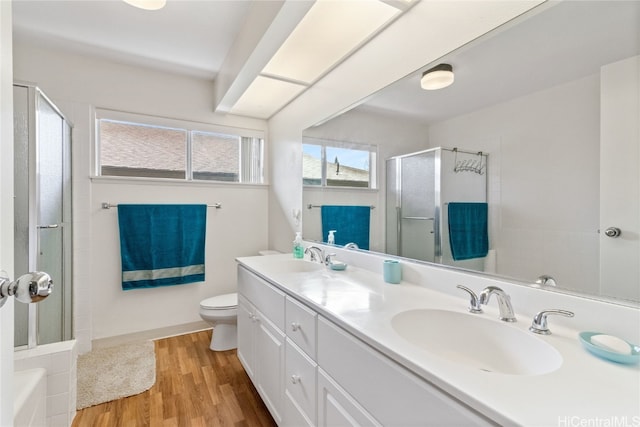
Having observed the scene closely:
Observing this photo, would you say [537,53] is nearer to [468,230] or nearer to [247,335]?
[468,230]

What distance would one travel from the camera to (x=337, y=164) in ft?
6.81

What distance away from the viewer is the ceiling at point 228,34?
4.96 ft

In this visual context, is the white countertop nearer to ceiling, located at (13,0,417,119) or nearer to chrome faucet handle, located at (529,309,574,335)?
chrome faucet handle, located at (529,309,574,335)

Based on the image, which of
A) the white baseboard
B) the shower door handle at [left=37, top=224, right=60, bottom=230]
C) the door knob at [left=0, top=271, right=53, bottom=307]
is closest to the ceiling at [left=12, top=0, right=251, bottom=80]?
the shower door handle at [left=37, top=224, right=60, bottom=230]

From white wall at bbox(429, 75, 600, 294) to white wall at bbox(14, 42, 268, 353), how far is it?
2435 millimetres

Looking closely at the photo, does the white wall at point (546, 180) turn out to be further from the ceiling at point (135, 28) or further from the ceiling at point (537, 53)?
the ceiling at point (135, 28)

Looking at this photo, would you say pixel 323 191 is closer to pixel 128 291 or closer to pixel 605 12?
pixel 605 12

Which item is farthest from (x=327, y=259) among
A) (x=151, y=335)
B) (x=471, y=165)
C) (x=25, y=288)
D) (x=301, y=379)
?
(x=151, y=335)

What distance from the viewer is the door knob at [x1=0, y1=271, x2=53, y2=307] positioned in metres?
0.60

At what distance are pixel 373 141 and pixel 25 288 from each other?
1574 millimetres

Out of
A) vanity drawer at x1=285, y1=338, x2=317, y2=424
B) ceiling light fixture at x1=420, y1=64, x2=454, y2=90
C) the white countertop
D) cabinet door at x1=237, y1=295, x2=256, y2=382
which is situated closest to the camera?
the white countertop

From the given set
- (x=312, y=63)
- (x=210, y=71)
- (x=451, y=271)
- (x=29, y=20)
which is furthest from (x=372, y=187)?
(x=29, y=20)

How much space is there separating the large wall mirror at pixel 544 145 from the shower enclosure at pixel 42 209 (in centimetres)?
203

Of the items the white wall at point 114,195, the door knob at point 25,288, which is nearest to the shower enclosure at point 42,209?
the white wall at point 114,195
